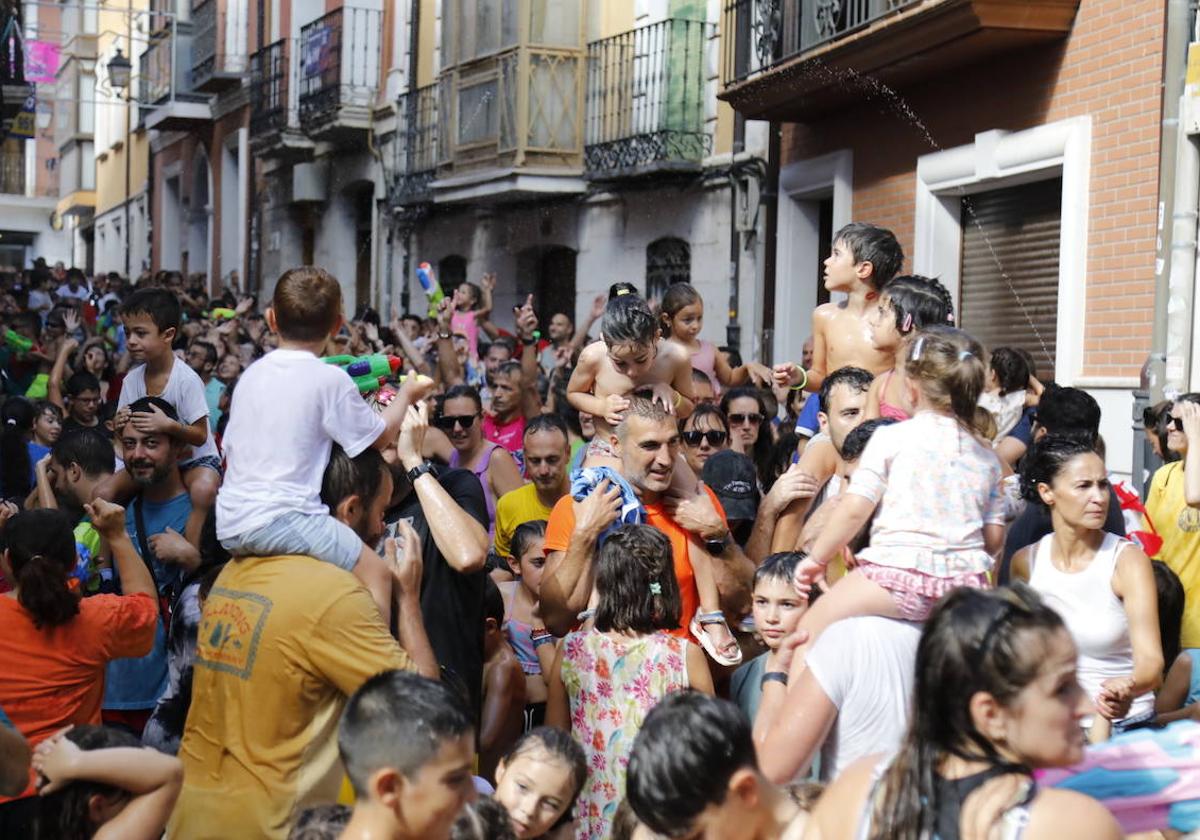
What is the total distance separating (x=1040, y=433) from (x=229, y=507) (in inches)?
169

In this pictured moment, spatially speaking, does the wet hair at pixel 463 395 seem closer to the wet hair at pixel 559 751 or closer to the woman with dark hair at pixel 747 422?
the woman with dark hair at pixel 747 422

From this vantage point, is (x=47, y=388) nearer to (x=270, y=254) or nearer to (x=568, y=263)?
(x=568, y=263)

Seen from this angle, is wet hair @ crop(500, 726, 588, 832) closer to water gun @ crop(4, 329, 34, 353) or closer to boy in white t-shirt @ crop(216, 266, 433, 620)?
boy in white t-shirt @ crop(216, 266, 433, 620)

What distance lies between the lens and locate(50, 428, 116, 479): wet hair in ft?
21.0

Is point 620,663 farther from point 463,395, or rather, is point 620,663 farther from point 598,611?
point 463,395

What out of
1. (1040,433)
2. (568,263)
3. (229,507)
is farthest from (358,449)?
(568,263)

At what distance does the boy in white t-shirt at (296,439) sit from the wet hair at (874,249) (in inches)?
97.2

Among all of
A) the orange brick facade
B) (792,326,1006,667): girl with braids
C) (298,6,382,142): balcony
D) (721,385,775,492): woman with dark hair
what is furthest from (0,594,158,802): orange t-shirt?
(298,6,382,142): balcony

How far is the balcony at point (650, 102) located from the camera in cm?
1678

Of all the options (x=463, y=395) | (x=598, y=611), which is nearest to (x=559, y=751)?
(x=598, y=611)

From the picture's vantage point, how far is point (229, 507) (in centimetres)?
419

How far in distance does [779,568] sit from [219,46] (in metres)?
27.5

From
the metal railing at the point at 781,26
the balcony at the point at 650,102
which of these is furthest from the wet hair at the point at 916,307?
the balcony at the point at 650,102

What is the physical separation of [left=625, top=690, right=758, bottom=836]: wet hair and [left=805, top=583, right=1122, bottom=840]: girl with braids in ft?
1.23
